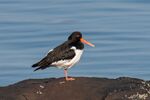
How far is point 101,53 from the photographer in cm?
2406

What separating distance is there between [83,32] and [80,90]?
14346 mm

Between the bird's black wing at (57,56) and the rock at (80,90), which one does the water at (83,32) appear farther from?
the rock at (80,90)

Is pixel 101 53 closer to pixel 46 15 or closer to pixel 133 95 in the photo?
pixel 46 15

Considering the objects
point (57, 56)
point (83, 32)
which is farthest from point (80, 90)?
point (83, 32)

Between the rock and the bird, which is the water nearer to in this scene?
the bird

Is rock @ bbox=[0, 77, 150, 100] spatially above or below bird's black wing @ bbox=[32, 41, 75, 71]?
below

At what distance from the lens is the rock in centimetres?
1324

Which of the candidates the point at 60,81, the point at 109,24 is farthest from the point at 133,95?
Answer: the point at 109,24

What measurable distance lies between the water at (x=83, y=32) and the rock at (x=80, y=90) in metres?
6.80

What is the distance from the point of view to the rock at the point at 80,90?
13.2 meters

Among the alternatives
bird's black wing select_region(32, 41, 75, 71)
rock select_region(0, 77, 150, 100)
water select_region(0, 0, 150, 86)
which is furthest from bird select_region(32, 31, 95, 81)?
water select_region(0, 0, 150, 86)

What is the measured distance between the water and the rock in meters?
6.80

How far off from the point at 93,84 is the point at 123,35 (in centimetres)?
1316

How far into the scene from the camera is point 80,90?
44.6 ft
